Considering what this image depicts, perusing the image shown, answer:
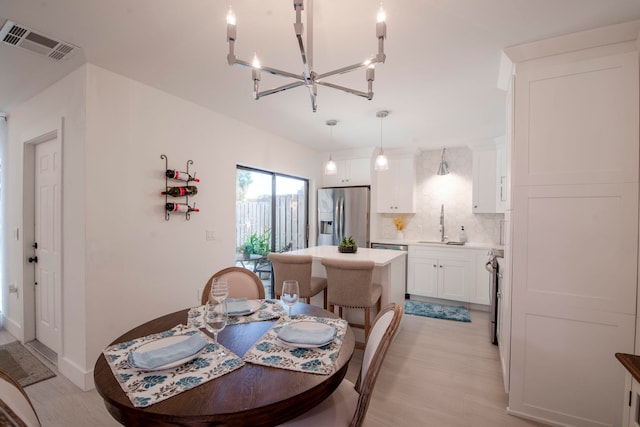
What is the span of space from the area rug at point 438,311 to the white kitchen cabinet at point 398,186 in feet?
5.07

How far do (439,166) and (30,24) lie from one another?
4.99m

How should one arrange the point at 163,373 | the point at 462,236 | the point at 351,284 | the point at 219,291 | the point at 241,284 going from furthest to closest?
1. the point at 462,236
2. the point at 351,284
3. the point at 241,284
4. the point at 219,291
5. the point at 163,373

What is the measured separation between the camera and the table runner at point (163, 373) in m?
0.90

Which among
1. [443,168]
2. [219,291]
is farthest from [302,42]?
[443,168]

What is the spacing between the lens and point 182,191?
9.06 feet

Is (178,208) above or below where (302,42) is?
below

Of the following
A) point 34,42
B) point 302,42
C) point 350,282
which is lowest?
point 350,282

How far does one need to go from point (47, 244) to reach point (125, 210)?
1.12m

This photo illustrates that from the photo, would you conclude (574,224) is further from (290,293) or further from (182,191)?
Answer: (182,191)

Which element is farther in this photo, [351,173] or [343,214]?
[351,173]

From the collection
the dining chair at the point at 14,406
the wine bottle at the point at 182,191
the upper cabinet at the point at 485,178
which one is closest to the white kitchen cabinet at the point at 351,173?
the upper cabinet at the point at 485,178

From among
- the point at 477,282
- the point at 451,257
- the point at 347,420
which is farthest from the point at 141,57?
the point at 477,282

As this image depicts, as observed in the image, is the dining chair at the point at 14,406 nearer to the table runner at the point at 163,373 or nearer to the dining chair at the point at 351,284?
the table runner at the point at 163,373

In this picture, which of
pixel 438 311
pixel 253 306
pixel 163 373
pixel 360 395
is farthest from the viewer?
pixel 438 311
